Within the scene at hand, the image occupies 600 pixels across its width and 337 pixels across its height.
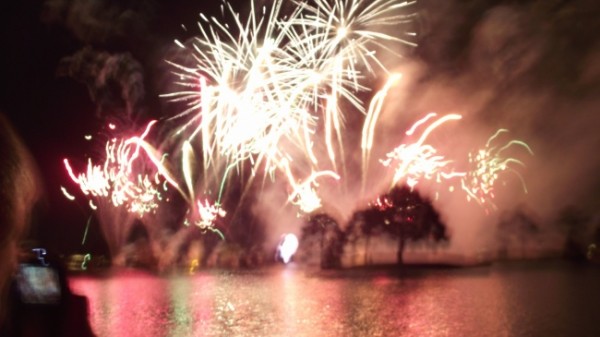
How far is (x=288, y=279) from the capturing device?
22125 mm

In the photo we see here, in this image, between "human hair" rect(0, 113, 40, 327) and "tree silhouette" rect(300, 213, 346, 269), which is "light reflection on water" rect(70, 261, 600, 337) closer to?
"tree silhouette" rect(300, 213, 346, 269)

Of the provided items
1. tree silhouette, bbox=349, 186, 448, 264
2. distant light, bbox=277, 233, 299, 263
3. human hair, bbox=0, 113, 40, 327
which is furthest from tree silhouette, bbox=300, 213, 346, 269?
human hair, bbox=0, 113, 40, 327

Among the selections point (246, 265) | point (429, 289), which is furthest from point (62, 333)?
point (246, 265)

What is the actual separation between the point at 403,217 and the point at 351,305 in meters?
16.9

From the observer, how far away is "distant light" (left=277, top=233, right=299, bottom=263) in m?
31.8

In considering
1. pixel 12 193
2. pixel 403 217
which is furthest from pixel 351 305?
pixel 403 217

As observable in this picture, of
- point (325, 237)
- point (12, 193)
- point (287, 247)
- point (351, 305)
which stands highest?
point (325, 237)

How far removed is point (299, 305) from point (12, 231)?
12242mm

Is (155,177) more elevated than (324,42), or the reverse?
(324,42)

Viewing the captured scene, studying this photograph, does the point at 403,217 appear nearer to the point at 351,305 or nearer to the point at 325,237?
the point at 325,237

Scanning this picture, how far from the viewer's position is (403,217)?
30578 millimetres

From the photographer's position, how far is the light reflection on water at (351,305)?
1080 centimetres

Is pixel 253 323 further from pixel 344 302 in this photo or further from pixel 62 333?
pixel 62 333

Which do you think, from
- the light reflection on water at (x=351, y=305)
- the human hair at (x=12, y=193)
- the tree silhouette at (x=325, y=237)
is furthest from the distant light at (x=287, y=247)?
the human hair at (x=12, y=193)
